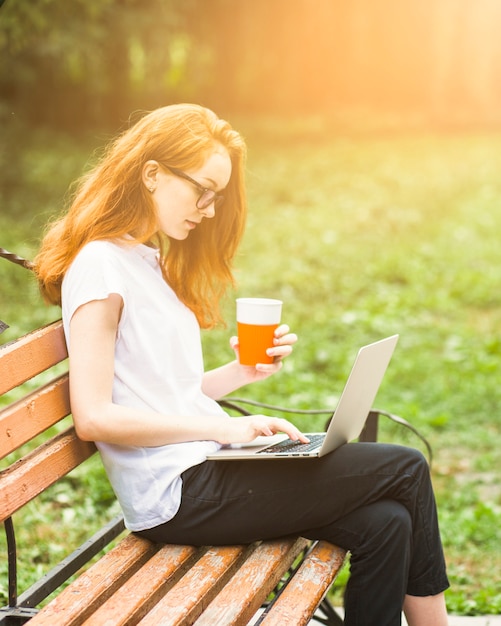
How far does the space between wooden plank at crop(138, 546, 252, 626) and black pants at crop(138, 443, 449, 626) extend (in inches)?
2.0

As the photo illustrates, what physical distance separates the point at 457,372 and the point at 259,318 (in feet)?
13.4

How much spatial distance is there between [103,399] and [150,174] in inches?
25.8

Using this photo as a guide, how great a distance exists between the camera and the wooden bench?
2.00 meters

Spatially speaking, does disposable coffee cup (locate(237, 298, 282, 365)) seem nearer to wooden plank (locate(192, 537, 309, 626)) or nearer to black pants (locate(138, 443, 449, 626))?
black pants (locate(138, 443, 449, 626))

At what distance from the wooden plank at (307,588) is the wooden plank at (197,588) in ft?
0.39

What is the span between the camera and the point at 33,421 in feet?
7.41

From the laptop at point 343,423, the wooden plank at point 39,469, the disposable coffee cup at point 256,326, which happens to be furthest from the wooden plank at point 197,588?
the disposable coffee cup at point 256,326

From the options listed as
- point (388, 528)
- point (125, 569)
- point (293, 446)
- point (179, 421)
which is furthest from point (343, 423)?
point (125, 569)

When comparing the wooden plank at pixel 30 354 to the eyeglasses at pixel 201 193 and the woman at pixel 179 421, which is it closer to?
the woman at pixel 179 421

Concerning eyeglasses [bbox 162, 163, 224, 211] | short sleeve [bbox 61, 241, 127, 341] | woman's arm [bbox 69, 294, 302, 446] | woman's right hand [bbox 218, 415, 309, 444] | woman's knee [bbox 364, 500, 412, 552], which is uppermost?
eyeglasses [bbox 162, 163, 224, 211]

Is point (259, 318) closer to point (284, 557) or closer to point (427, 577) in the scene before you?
point (284, 557)

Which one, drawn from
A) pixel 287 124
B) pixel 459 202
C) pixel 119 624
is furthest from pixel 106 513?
pixel 287 124

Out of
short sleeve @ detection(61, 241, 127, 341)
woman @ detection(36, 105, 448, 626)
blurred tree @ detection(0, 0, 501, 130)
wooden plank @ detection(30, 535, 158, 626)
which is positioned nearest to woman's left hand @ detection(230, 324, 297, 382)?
woman @ detection(36, 105, 448, 626)

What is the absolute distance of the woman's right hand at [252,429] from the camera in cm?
223
